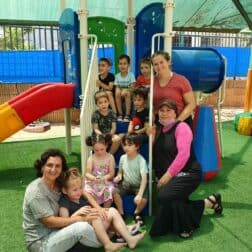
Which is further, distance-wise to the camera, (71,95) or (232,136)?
(232,136)

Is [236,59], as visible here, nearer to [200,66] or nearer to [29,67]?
[29,67]

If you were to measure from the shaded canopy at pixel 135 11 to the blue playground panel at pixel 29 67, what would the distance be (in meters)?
1.02

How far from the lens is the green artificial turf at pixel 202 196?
129 inches

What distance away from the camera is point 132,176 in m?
3.69

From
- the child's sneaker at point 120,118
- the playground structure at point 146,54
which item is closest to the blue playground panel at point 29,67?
the playground structure at point 146,54

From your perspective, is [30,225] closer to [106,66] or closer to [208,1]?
[106,66]

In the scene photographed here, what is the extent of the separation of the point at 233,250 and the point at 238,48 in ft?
36.5

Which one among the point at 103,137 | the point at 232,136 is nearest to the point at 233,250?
the point at 103,137

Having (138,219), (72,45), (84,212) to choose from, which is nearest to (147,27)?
(72,45)

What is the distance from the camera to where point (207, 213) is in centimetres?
394

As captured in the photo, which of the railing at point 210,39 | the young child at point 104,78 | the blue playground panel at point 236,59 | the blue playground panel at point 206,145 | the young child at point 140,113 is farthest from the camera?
the railing at point 210,39

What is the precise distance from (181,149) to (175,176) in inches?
11.5

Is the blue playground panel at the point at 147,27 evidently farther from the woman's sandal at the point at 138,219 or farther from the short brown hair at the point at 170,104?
the woman's sandal at the point at 138,219

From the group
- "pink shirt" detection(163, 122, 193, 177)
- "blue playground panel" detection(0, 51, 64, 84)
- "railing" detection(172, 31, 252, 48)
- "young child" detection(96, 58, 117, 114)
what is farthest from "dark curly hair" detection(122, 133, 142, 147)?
"railing" detection(172, 31, 252, 48)
